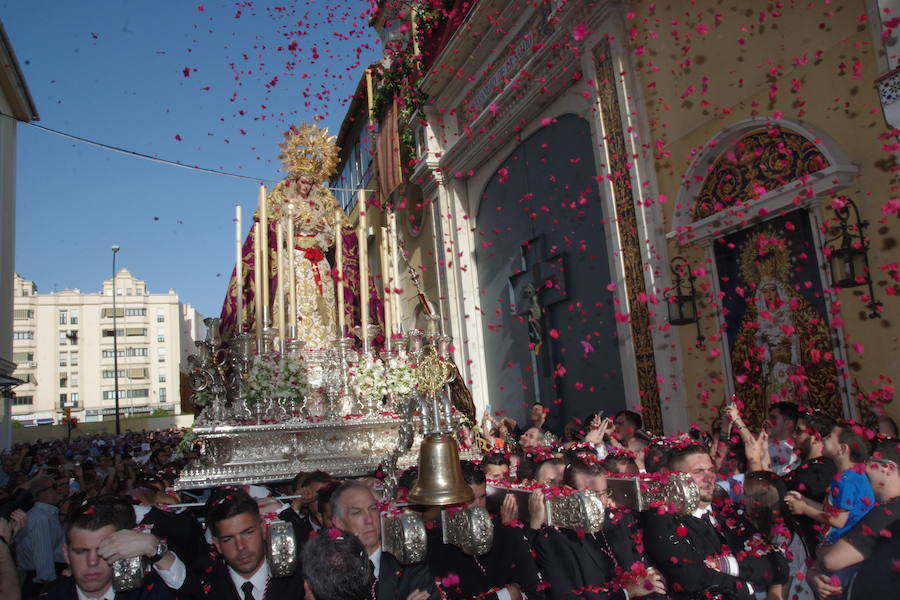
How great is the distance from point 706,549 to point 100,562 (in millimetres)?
2662

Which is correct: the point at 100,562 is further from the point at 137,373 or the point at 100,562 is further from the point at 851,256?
the point at 137,373

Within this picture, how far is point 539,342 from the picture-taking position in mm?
10477

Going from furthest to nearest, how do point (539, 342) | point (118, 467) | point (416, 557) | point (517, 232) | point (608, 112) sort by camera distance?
point (517, 232) → point (539, 342) → point (118, 467) → point (608, 112) → point (416, 557)

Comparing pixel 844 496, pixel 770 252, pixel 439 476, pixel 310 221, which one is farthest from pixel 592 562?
pixel 310 221

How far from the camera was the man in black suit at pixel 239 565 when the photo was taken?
116 inches

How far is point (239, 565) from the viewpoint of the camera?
297 cm

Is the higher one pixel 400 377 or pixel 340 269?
pixel 340 269

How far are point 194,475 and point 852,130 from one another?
5.67 m

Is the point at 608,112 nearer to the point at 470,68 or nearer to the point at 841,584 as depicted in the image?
the point at 470,68

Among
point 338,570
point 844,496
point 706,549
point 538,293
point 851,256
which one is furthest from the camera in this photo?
point 538,293

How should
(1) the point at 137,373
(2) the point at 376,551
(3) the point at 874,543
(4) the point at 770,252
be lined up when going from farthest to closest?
(1) the point at 137,373 < (4) the point at 770,252 < (3) the point at 874,543 < (2) the point at 376,551

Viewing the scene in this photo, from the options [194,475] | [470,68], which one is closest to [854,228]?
[194,475]

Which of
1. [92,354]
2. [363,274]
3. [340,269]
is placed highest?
[92,354]

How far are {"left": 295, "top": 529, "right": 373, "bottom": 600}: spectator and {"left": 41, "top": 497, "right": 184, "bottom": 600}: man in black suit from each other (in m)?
0.77
